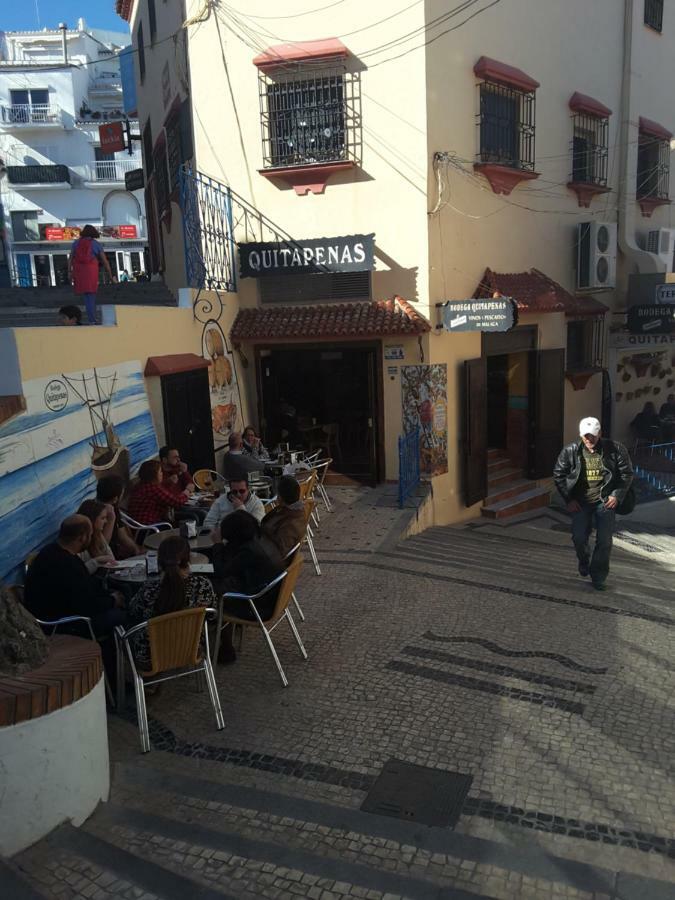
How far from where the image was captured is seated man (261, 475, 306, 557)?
17.4 ft

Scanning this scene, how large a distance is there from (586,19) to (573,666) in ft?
40.3

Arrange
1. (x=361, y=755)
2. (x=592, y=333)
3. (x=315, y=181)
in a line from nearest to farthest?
(x=361, y=755) → (x=315, y=181) → (x=592, y=333)

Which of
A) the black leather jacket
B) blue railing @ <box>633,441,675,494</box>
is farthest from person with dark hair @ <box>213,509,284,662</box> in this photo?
blue railing @ <box>633,441,675,494</box>

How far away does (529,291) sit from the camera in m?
11.4

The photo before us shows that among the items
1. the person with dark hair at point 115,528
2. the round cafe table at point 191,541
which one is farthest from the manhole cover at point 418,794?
the person with dark hair at point 115,528

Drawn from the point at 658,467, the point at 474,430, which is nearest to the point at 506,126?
the point at 474,430

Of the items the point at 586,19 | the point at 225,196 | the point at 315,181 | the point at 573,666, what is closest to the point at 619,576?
the point at 573,666

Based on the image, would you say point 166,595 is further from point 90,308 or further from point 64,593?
point 90,308

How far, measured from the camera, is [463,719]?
167 inches

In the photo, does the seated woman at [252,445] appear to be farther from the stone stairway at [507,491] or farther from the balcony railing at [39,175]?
the balcony railing at [39,175]

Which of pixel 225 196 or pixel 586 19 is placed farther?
pixel 586 19

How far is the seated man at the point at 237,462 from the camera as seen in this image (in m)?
8.69

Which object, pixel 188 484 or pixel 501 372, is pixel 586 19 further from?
pixel 188 484

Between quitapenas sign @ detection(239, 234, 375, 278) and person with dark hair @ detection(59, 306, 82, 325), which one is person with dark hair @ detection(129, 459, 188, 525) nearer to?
person with dark hair @ detection(59, 306, 82, 325)
